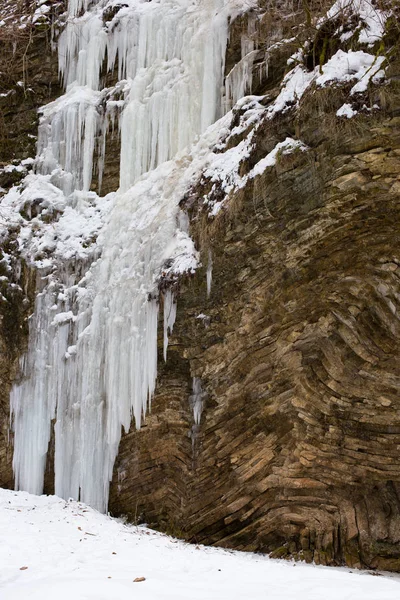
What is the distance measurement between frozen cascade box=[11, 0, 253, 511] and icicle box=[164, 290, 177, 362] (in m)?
0.02

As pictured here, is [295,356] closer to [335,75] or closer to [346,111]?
[346,111]

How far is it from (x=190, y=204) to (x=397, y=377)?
412cm

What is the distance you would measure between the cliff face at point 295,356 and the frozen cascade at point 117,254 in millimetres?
636

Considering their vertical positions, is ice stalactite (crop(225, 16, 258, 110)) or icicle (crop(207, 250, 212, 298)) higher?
ice stalactite (crop(225, 16, 258, 110))

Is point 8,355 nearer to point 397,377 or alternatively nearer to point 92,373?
point 92,373

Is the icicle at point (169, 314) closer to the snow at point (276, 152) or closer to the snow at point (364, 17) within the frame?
the snow at point (276, 152)

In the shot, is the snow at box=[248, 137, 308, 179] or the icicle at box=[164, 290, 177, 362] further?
the icicle at box=[164, 290, 177, 362]

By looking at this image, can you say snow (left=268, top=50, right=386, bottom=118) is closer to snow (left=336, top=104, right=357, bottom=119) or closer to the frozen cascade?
snow (left=336, top=104, right=357, bottom=119)

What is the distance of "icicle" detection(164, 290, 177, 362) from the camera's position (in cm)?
985

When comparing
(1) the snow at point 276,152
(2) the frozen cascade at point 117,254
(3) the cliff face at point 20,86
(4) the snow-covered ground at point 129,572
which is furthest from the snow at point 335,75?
(3) the cliff face at point 20,86

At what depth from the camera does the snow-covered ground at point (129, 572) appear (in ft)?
14.2

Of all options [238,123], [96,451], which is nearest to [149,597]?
[96,451]

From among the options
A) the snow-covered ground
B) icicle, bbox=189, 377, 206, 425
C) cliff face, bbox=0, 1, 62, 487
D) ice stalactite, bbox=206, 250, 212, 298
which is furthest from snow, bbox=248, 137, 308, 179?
cliff face, bbox=0, 1, 62, 487

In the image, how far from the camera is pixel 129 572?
207 inches
